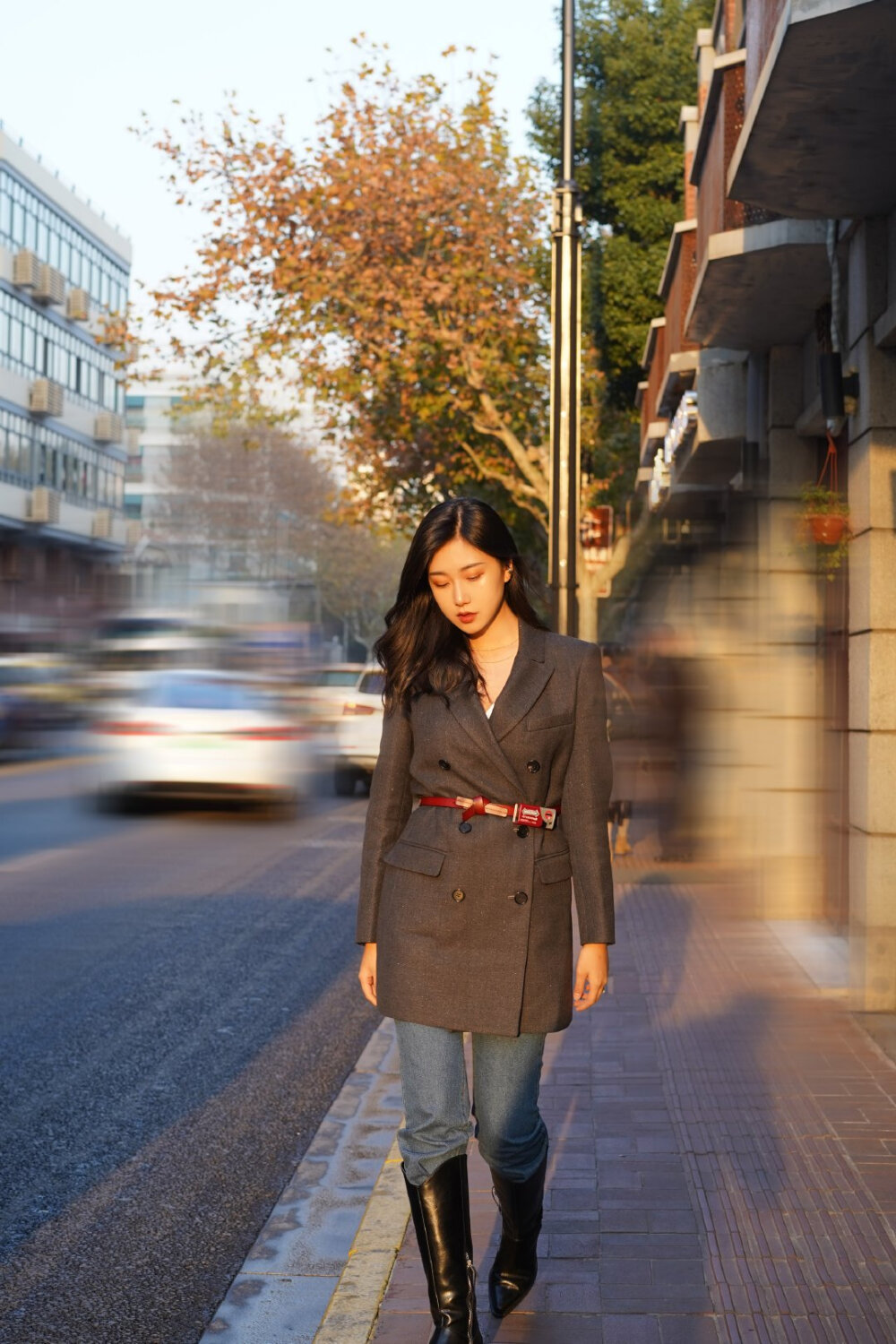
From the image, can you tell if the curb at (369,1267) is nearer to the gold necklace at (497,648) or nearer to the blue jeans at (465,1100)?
the blue jeans at (465,1100)

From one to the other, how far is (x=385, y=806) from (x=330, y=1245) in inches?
64.3

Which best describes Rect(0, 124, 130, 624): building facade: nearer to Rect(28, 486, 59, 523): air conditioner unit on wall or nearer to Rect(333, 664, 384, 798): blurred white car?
Rect(28, 486, 59, 523): air conditioner unit on wall

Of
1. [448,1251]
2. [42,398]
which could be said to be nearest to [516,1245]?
[448,1251]

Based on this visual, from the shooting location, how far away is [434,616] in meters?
3.92

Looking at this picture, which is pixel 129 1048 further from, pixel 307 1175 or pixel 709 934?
pixel 709 934

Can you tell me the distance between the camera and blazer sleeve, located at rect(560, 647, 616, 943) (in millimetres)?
3822

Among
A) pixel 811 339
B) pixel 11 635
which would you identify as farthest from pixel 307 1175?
pixel 11 635

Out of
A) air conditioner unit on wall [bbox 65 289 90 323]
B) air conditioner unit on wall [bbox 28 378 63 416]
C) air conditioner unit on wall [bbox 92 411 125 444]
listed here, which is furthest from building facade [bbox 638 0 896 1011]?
air conditioner unit on wall [bbox 92 411 125 444]

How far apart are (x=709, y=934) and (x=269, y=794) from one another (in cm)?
879

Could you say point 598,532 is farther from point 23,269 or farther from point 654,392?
point 23,269

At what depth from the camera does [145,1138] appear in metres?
6.14

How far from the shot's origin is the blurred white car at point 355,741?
20703mm

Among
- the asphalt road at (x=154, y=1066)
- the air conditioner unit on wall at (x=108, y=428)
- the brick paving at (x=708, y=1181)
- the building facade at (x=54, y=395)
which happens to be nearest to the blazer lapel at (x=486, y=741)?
the brick paving at (x=708, y=1181)

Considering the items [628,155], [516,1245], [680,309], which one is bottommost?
[516,1245]
